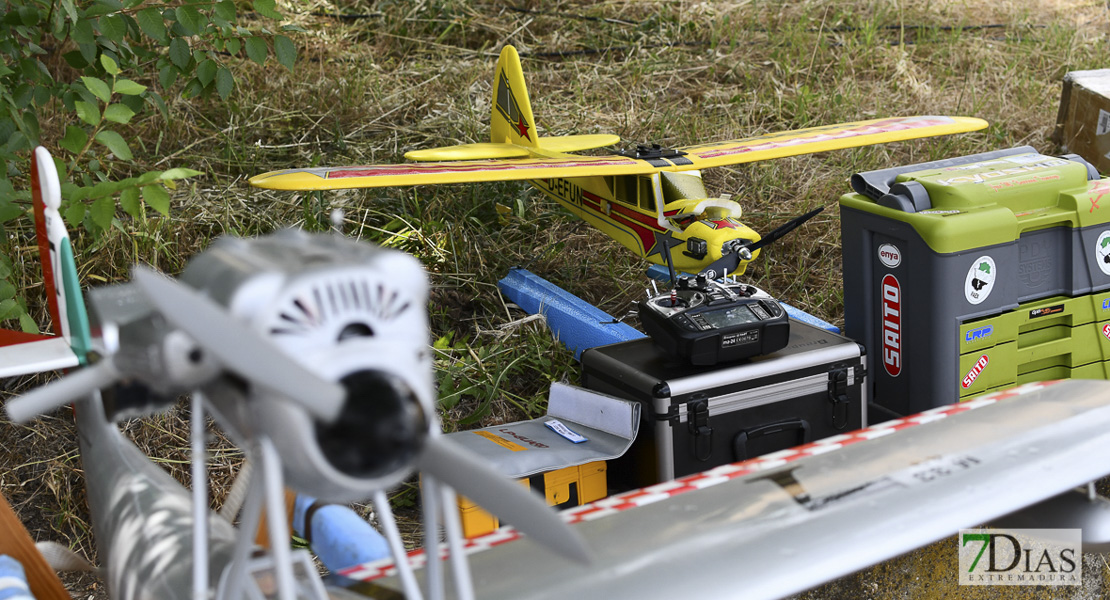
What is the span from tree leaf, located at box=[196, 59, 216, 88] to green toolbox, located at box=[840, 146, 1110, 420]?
2.22 metres

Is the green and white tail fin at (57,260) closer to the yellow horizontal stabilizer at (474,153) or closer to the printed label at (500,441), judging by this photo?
the printed label at (500,441)

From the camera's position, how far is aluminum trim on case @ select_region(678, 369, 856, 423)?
2693 mm

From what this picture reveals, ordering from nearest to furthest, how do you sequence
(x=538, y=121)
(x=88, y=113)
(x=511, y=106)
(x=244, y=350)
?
(x=244, y=350), (x=88, y=113), (x=511, y=106), (x=538, y=121)

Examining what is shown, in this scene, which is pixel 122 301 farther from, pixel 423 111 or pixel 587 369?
pixel 423 111

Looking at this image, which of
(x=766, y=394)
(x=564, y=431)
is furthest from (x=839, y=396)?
(x=564, y=431)

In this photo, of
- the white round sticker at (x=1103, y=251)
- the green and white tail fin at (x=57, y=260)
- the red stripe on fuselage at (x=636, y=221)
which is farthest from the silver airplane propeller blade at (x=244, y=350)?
the red stripe on fuselage at (x=636, y=221)

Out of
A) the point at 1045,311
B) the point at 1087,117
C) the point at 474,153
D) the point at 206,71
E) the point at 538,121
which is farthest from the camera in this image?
the point at 538,121

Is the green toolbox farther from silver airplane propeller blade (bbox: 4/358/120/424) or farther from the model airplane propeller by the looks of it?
silver airplane propeller blade (bbox: 4/358/120/424)

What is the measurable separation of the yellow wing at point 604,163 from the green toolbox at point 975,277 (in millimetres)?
1210

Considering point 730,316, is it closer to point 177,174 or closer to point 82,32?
point 177,174

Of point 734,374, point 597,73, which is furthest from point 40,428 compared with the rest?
point 597,73

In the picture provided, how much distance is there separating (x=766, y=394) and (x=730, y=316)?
27 centimetres

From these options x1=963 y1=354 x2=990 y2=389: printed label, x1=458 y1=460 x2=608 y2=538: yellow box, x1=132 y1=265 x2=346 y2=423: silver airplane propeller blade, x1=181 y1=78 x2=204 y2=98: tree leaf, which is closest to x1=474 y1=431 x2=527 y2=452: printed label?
x1=458 y1=460 x2=608 y2=538: yellow box
